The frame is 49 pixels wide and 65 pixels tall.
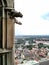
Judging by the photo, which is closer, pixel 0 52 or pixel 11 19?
pixel 0 52

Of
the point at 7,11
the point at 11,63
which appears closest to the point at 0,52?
the point at 11,63

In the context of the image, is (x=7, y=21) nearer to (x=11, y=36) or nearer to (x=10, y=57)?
(x=11, y=36)

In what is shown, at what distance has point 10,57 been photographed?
3.11 meters

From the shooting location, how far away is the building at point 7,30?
302 centimetres

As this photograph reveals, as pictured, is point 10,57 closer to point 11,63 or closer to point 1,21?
point 11,63

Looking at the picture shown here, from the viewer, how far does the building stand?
3.02 metres

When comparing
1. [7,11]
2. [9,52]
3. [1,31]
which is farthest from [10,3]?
[9,52]

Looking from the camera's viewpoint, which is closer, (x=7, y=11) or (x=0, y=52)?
(x=0, y=52)

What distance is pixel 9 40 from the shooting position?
3107 millimetres

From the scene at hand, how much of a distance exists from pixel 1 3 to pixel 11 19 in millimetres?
257

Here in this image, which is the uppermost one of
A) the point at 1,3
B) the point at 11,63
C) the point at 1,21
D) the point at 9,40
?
the point at 1,3

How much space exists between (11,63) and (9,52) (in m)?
0.22

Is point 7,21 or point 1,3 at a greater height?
point 1,3

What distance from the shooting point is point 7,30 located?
307 centimetres
